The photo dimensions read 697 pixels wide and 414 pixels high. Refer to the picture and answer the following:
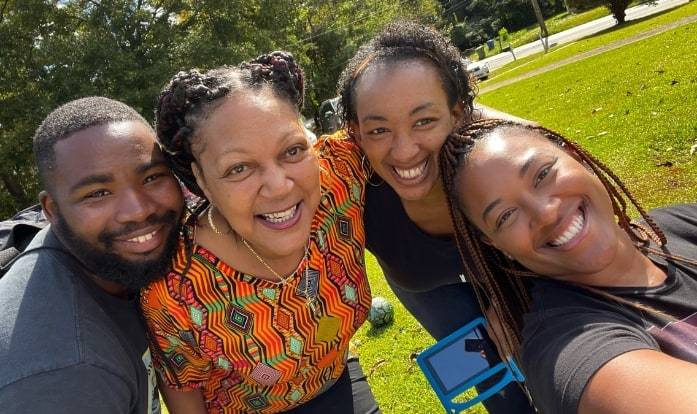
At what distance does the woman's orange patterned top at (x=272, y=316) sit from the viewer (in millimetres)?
2404

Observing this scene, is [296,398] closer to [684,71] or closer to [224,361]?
[224,361]

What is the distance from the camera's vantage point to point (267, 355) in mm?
2539

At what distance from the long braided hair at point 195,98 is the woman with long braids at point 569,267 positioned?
0.86 m

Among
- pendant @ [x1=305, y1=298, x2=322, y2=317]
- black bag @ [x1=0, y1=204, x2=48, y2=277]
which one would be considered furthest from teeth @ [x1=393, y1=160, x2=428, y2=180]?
black bag @ [x1=0, y1=204, x2=48, y2=277]

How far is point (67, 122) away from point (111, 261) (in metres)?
0.65

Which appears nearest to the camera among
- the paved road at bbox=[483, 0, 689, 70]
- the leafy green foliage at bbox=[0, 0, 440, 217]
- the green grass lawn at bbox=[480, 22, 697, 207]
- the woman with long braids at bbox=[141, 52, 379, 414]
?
the woman with long braids at bbox=[141, 52, 379, 414]

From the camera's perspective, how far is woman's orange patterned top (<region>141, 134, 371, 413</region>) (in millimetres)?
2404

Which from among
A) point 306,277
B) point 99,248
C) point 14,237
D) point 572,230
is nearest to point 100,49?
point 14,237

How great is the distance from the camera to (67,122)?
243 centimetres

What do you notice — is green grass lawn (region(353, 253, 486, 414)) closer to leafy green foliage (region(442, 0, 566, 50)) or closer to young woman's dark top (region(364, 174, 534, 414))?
young woman's dark top (region(364, 174, 534, 414))

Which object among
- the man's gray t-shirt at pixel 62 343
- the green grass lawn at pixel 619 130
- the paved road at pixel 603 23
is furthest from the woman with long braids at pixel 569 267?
the paved road at pixel 603 23

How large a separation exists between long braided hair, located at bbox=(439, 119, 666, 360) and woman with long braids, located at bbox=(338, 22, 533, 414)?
0.17m

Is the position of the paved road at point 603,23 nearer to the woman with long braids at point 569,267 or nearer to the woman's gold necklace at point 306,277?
the woman with long braids at point 569,267

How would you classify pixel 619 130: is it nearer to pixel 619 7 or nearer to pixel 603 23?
pixel 619 7
